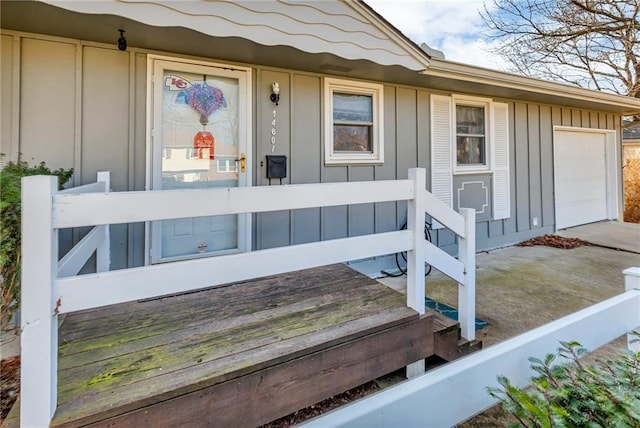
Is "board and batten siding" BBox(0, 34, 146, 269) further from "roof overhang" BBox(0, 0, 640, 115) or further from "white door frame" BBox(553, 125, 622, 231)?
"white door frame" BBox(553, 125, 622, 231)

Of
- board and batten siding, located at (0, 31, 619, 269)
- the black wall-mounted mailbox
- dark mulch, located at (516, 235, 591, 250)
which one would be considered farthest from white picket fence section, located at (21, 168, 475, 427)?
dark mulch, located at (516, 235, 591, 250)

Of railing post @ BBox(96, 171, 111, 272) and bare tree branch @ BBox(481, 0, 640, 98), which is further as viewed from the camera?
bare tree branch @ BBox(481, 0, 640, 98)

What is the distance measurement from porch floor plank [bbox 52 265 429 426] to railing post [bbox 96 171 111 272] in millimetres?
666

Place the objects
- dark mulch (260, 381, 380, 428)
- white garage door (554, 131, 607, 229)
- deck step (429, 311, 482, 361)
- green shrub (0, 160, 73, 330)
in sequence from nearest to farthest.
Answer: green shrub (0, 160, 73, 330)
dark mulch (260, 381, 380, 428)
deck step (429, 311, 482, 361)
white garage door (554, 131, 607, 229)

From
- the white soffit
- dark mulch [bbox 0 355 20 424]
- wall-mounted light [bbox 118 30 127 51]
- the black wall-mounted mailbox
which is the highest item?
the white soffit

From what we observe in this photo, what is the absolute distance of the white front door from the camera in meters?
3.09

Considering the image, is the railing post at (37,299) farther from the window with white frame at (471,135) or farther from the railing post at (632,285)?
the window with white frame at (471,135)

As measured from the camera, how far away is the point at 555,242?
5695 millimetres

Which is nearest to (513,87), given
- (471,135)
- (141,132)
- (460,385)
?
(471,135)

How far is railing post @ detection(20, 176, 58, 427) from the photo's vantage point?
108cm

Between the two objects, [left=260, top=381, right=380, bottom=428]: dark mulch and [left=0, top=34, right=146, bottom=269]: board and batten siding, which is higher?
[left=0, top=34, right=146, bottom=269]: board and batten siding

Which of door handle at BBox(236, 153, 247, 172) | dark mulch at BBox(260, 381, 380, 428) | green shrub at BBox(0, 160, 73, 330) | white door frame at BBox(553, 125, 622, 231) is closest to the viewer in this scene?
green shrub at BBox(0, 160, 73, 330)

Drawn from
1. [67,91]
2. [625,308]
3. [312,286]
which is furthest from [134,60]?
[625,308]

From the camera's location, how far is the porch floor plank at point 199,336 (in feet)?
4.29
